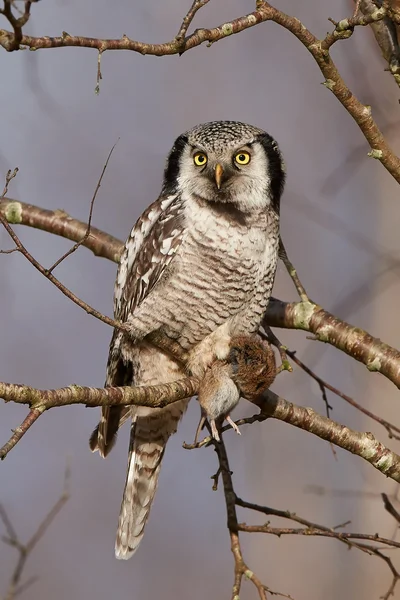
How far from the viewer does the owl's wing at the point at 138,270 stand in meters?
3.66

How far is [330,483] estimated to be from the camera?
7.28 metres

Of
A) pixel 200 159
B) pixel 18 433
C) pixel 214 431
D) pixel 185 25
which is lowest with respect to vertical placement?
pixel 18 433

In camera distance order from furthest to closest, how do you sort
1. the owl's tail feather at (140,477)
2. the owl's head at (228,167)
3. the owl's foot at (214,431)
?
the owl's tail feather at (140,477) < the owl's head at (228,167) < the owl's foot at (214,431)

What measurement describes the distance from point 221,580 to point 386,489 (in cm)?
262

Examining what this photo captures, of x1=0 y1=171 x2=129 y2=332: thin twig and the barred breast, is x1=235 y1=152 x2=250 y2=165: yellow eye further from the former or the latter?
x1=0 y1=171 x2=129 y2=332: thin twig

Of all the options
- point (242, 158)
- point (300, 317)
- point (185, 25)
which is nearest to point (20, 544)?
point (300, 317)

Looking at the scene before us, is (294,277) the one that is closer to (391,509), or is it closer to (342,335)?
(342,335)

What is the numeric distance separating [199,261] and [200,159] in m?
0.53

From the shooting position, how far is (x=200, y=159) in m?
3.84

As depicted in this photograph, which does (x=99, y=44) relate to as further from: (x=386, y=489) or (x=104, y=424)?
(x=386, y=489)

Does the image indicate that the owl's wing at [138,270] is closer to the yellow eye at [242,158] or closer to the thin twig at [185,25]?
the yellow eye at [242,158]

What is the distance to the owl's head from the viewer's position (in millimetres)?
3730

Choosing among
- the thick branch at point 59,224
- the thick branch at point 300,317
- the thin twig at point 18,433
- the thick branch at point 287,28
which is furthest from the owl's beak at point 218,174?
the thin twig at point 18,433

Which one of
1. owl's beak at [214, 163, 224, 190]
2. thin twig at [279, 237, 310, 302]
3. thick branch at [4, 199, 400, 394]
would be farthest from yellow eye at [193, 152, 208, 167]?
thick branch at [4, 199, 400, 394]
